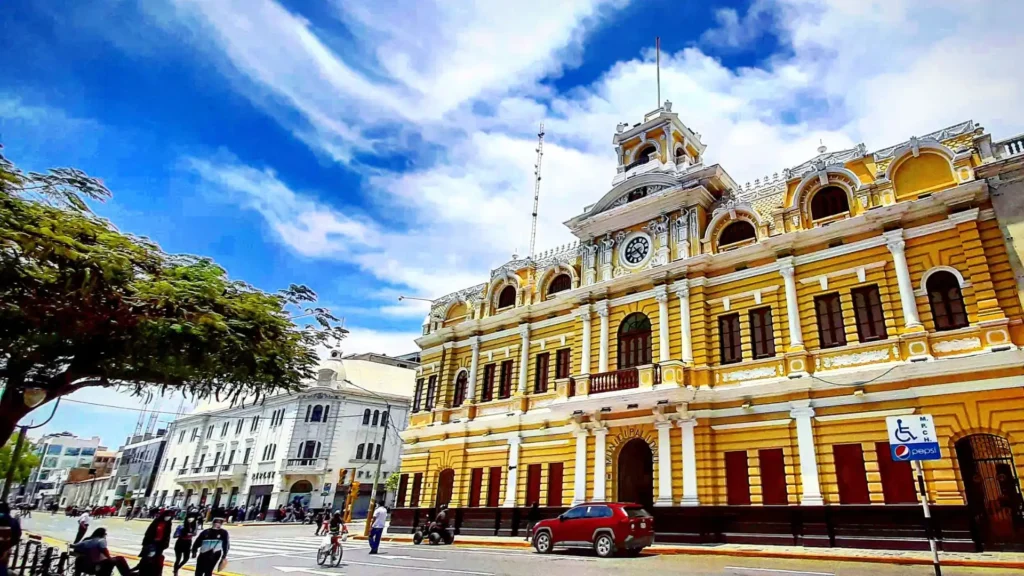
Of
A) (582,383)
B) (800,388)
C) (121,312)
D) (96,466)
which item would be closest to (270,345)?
(121,312)

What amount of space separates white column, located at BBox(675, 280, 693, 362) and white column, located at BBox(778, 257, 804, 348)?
127 inches

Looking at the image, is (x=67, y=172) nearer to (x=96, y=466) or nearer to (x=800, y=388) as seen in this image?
(x=800, y=388)

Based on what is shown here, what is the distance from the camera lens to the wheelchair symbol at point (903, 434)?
9.68 metres

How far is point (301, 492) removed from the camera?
153ft

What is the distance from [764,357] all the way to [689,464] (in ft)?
14.0

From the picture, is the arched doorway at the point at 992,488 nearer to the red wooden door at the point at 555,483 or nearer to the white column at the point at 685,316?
the white column at the point at 685,316

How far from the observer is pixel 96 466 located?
99.4 metres

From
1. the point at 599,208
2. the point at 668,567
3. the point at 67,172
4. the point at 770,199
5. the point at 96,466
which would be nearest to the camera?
the point at 67,172

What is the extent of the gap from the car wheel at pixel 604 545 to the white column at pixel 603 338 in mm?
7753

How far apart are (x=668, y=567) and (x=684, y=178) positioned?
48.8 ft

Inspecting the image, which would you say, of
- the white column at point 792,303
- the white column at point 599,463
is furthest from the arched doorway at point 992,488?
the white column at point 599,463

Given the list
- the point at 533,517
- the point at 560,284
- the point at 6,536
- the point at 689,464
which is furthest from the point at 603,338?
the point at 6,536

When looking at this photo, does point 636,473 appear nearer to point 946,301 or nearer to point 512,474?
point 512,474

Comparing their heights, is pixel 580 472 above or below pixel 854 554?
above
